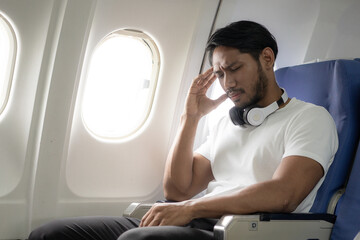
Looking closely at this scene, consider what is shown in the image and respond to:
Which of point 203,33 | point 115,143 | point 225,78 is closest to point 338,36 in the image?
point 203,33

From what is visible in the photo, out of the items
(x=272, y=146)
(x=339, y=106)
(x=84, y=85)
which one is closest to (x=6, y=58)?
(x=84, y=85)

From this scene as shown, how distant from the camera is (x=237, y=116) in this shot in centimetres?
260

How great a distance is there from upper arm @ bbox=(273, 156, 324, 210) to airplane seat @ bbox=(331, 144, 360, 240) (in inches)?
9.4

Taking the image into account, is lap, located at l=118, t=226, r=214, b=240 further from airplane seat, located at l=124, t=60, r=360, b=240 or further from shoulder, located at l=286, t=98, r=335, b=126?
shoulder, located at l=286, t=98, r=335, b=126

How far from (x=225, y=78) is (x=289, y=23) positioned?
3.70ft

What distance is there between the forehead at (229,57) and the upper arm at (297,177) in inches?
25.3

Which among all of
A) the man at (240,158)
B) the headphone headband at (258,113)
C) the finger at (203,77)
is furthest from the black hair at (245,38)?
the finger at (203,77)

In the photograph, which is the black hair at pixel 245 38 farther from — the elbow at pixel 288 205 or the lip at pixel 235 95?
the elbow at pixel 288 205

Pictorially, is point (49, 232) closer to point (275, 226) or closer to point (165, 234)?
point (165, 234)

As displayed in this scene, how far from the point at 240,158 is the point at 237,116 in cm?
23

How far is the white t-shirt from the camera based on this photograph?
2268 millimetres

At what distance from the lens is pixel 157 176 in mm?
3475

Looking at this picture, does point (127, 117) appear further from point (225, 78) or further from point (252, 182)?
point (252, 182)

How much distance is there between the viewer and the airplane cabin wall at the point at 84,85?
2.84 metres
